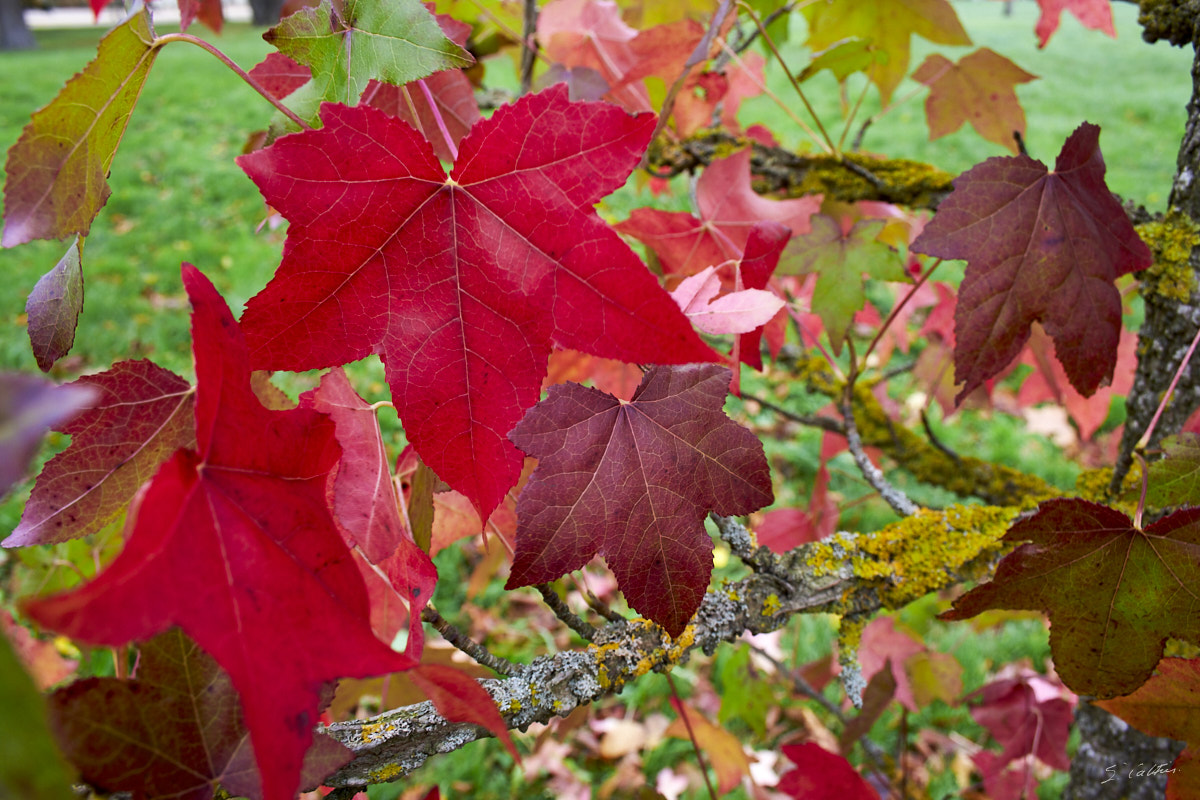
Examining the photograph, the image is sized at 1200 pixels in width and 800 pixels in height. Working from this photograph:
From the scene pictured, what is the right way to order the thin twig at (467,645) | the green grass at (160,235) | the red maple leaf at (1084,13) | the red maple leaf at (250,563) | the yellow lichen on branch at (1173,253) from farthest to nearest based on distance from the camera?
the green grass at (160,235) < the red maple leaf at (1084,13) < the yellow lichen on branch at (1173,253) < the thin twig at (467,645) < the red maple leaf at (250,563)

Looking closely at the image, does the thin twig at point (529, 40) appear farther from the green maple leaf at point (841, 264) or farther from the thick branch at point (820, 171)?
the green maple leaf at point (841, 264)

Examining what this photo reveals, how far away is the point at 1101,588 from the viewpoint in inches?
28.9

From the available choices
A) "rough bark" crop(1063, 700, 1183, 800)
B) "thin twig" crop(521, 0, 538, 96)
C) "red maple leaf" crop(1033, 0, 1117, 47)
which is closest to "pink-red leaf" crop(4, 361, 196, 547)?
"thin twig" crop(521, 0, 538, 96)

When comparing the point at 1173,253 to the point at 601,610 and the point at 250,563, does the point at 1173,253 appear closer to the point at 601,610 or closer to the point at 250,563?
the point at 601,610

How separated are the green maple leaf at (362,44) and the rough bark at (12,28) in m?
20.9

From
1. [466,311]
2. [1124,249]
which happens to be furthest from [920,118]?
[466,311]

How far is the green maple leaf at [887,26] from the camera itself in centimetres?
139

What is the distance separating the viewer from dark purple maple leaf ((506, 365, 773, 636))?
65 centimetres

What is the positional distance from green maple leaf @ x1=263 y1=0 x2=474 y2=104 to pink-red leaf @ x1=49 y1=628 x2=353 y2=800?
52cm

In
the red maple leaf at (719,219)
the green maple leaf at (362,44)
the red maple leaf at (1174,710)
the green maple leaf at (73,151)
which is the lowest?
the red maple leaf at (1174,710)

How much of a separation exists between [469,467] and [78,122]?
50cm

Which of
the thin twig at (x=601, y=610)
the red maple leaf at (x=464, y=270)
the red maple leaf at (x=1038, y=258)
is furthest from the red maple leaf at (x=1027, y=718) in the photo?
the red maple leaf at (x=464, y=270)

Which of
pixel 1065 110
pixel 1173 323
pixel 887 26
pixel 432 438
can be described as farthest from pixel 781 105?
pixel 1065 110

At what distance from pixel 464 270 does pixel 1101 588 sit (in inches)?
29.5
